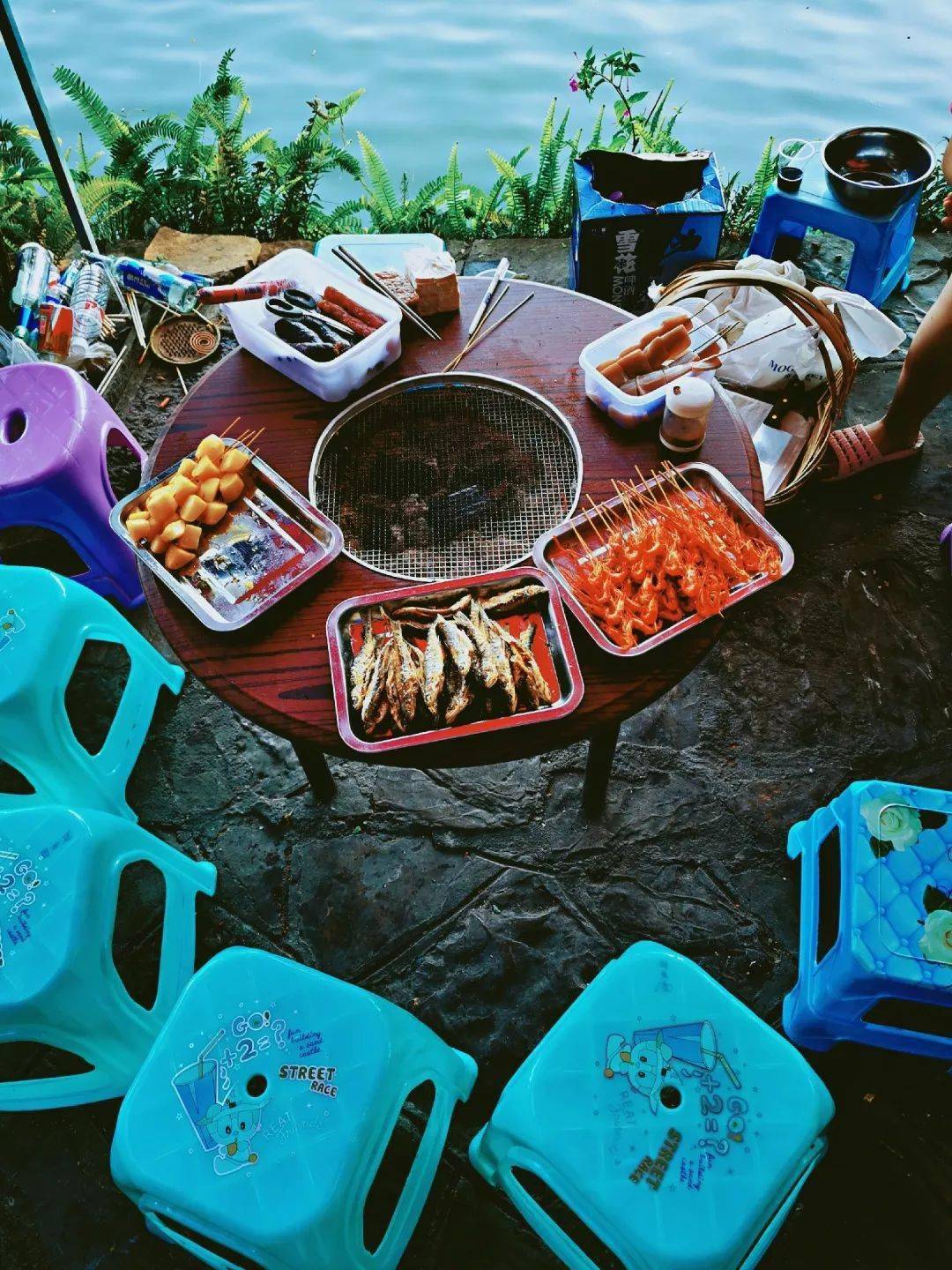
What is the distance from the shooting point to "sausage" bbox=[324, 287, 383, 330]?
134 inches

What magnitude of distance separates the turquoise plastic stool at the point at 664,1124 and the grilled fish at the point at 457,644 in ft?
3.39

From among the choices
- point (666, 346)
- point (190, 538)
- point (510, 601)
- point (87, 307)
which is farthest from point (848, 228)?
point (87, 307)

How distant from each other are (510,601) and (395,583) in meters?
0.47

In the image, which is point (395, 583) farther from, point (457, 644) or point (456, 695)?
point (456, 695)

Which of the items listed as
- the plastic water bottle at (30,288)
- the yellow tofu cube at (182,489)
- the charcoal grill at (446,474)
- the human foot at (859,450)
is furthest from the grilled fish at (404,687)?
the plastic water bottle at (30,288)

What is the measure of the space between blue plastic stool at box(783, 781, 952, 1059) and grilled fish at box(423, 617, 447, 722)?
1563 mm

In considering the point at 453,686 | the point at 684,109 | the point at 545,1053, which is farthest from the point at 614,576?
the point at 684,109

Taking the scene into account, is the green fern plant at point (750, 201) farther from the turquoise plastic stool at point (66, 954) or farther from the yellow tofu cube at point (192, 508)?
the turquoise plastic stool at point (66, 954)

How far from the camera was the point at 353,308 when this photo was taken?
3412 mm

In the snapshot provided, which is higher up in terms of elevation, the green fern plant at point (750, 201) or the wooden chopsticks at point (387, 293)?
the green fern plant at point (750, 201)

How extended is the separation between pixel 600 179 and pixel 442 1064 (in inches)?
196

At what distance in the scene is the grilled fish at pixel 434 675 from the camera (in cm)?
247

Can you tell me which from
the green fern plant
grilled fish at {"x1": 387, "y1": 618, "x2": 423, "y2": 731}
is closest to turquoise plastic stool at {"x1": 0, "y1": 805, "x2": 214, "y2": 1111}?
grilled fish at {"x1": 387, "y1": 618, "x2": 423, "y2": 731}

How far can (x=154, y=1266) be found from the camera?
289 centimetres
